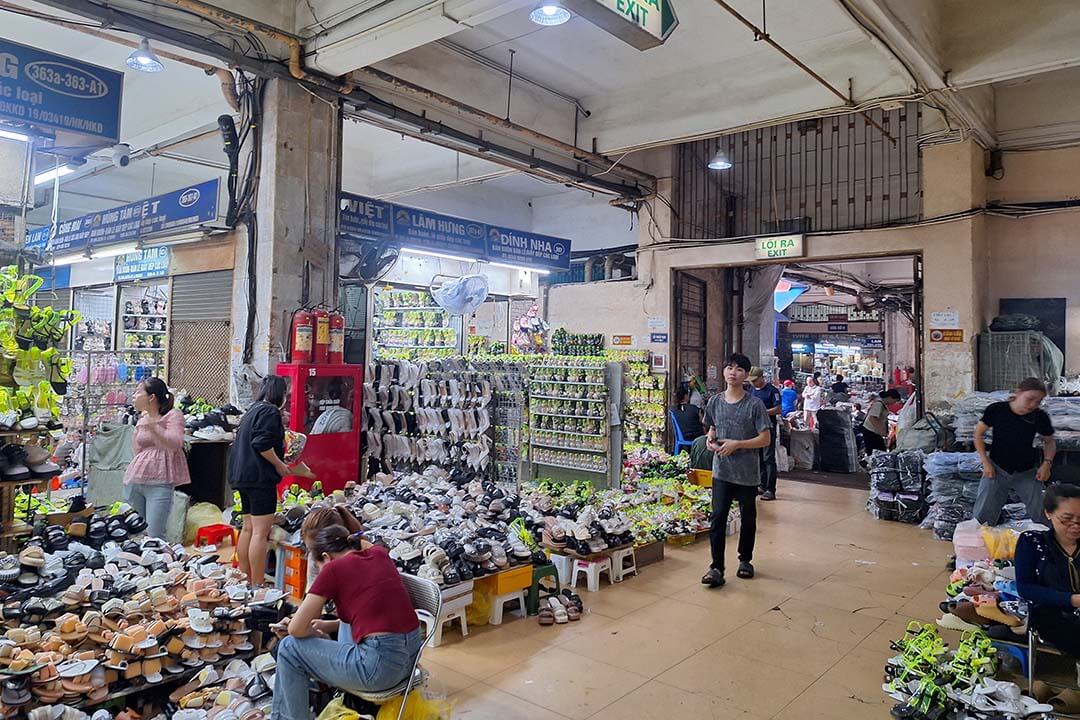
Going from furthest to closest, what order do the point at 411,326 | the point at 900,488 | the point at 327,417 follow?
1. the point at 411,326
2. the point at 900,488
3. the point at 327,417

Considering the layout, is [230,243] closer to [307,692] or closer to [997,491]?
[307,692]

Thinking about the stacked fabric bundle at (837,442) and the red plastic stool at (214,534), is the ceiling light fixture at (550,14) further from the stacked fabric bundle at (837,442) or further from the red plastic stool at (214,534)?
the stacked fabric bundle at (837,442)

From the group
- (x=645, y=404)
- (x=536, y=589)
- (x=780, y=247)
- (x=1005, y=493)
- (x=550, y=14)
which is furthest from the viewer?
(x=645, y=404)

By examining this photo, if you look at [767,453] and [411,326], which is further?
[411,326]

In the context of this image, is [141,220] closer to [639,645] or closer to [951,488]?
[639,645]

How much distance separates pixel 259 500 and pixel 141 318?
908 cm

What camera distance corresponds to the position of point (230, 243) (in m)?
7.18

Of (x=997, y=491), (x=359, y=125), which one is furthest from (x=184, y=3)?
(x=997, y=491)

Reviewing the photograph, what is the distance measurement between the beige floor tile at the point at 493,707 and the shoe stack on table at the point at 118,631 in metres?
0.93

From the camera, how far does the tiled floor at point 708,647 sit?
3.53 metres

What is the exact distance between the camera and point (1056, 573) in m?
3.30

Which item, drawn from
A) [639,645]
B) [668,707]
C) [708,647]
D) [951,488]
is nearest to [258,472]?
[639,645]

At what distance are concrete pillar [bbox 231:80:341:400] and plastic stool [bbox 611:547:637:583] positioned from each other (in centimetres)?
375

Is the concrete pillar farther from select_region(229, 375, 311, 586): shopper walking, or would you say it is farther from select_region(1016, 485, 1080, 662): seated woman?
select_region(1016, 485, 1080, 662): seated woman
